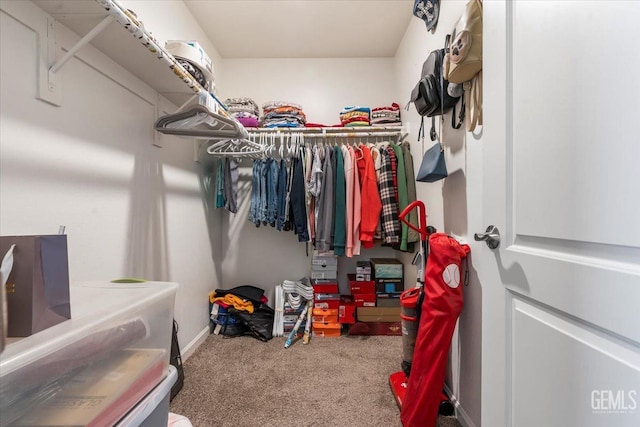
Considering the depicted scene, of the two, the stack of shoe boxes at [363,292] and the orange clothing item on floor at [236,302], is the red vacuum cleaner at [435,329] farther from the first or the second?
the orange clothing item on floor at [236,302]

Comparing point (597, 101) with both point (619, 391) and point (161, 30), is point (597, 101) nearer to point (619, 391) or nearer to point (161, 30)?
point (619, 391)

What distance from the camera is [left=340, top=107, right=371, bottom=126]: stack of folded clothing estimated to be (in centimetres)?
224

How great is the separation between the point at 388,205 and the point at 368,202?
0.52 ft

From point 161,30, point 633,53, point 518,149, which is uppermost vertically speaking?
point 161,30

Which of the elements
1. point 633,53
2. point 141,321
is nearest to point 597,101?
point 633,53

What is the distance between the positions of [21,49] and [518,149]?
1585 millimetres

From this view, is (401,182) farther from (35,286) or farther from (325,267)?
(35,286)

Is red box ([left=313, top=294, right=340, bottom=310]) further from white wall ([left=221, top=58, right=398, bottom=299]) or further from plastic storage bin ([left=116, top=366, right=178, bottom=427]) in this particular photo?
plastic storage bin ([left=116, top=366, right=178, bottom=427])

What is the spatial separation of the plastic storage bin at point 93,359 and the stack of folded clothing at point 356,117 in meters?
2.01

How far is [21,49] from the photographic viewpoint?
2.60ft

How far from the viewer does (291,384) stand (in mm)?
1530

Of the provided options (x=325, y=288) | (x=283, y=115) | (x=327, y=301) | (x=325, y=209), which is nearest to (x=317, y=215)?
(x=325, y=209)

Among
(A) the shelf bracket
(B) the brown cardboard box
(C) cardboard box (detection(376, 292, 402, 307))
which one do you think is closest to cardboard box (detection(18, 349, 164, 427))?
(B) the brown cardboard box

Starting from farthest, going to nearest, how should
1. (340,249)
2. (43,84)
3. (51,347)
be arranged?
(340,249) → (43,84) → (51,347)
